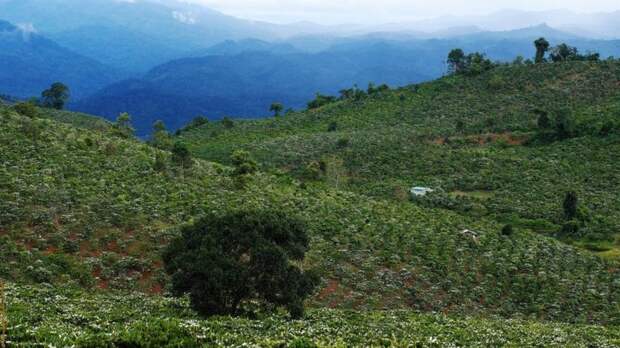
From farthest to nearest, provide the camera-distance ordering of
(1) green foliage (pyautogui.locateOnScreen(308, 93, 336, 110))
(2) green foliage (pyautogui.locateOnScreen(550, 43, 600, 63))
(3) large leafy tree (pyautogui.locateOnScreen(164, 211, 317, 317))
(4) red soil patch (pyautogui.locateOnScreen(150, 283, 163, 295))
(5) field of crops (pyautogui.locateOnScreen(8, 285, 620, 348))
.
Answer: (1) green foliage (pyautogui.locateOnScreen(308, 93, 336, 110))
(2) green foliage (pyautogui.locateOnScreen(550, 43, 600, 63))
(4) red soil patch (pyautogui.locateOnScreen(150, 283, 163, 295))
(3) large leafy tree (pyautogui.locateOnScreen(164, 211, 317, 317))
(5) field of crops (pyautogui.locateOnScreen(8, 285, 620, 348))

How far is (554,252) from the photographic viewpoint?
3734cm

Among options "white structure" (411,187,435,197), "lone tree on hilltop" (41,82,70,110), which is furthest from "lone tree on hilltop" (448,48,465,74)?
"lone tree on hilltop" (41,82,70,110)

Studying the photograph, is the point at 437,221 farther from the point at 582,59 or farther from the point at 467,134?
the point at 582,59

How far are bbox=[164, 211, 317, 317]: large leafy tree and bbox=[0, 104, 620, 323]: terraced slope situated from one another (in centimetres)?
681

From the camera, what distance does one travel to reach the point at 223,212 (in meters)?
33.5

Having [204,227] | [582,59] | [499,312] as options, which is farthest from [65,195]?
[582,59]

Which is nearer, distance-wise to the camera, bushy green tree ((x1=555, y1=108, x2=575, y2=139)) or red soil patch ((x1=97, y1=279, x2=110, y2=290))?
red soil patch ((x1=97, y1=279, x2=110, y2=290))

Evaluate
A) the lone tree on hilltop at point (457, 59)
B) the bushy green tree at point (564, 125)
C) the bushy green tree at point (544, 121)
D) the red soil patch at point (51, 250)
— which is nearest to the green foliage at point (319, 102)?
the lone tree on hilltop at point (457, 59)

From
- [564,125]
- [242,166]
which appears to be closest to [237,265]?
[242,166]

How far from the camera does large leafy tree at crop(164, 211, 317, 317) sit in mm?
17609

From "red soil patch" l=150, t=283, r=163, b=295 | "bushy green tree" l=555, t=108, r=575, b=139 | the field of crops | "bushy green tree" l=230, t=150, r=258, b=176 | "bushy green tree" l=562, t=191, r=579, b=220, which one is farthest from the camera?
"bushy green tree" l=555, t=108, r=575, b=139

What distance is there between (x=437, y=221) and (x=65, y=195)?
24.6m

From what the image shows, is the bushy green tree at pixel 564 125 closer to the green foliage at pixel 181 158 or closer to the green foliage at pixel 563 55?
the green foliage at pixel 563 55

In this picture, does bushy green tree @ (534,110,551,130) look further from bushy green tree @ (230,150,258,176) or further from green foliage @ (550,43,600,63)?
bushy green tree @ (230,150,258,176)
